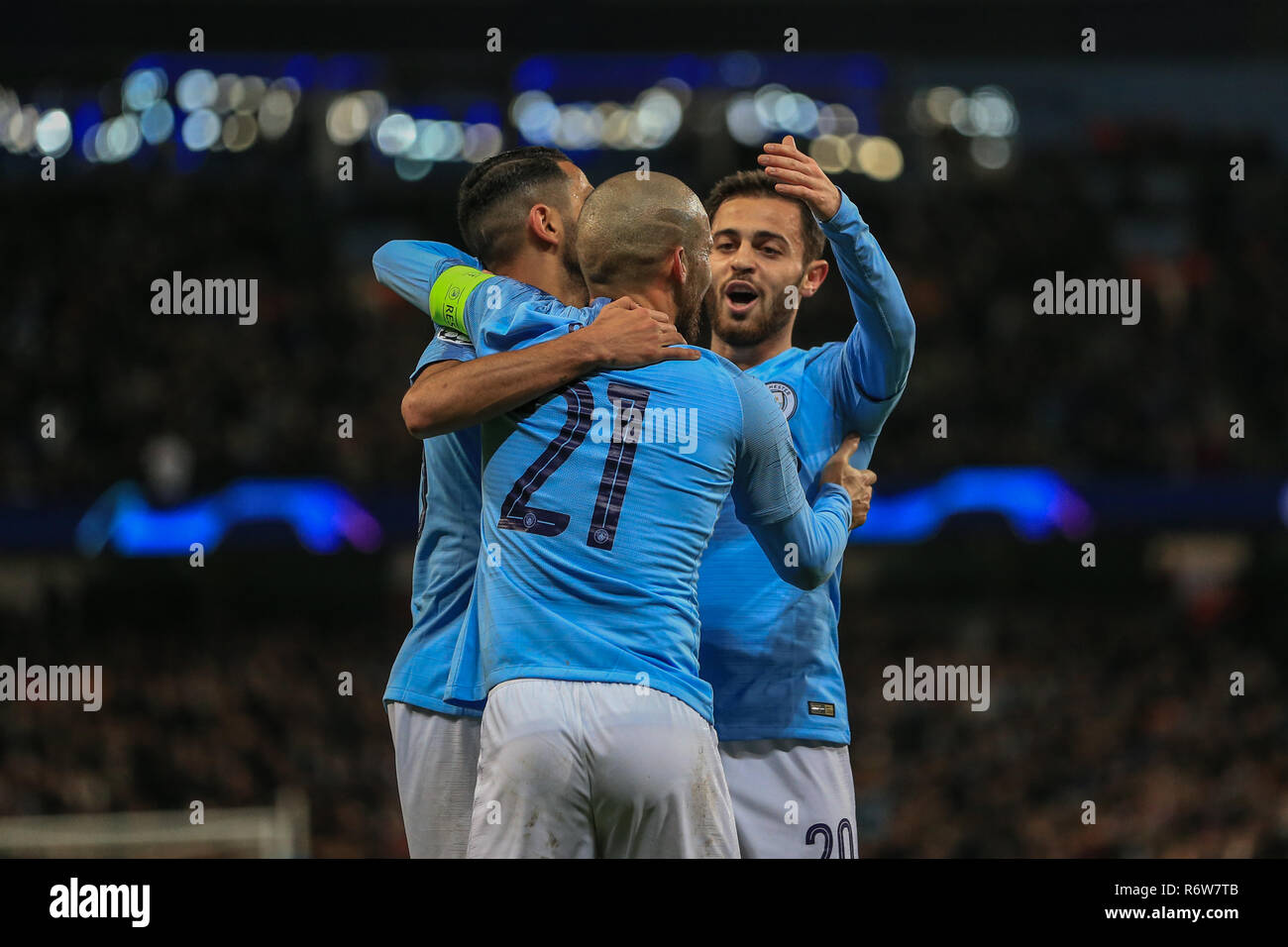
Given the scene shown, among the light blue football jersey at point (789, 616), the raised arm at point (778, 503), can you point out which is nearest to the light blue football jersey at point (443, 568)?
the raised arm at point (778, 503)

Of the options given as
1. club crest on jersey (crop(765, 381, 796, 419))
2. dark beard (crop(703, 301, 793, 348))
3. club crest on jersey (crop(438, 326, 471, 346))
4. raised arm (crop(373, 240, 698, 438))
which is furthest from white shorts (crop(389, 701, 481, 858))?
dark beard (crop(703, 301, 793, 348))

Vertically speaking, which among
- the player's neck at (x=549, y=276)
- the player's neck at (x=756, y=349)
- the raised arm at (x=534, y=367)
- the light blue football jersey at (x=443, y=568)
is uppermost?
the player's neck at (x=549, y=276)

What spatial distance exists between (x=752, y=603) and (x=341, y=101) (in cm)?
2924

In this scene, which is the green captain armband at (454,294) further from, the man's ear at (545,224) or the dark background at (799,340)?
the dark background at (799,340)

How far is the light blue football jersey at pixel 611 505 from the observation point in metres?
3.96

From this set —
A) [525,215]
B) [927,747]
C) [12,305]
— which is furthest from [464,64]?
[525,215]

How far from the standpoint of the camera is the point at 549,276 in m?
4.73

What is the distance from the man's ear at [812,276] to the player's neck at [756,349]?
0.48 ft

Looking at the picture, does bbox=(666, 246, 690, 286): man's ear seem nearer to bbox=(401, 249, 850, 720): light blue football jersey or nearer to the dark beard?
bbox=(401, 249, 850, 720): light blue football jersey

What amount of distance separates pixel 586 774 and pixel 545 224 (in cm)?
173

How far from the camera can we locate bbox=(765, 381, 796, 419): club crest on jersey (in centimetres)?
542

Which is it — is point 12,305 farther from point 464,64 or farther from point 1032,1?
point 1032,1

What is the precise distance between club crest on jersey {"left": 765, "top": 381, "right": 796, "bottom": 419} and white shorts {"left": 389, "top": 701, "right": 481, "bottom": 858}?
163 cm

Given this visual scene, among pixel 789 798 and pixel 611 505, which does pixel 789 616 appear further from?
pixel 611 505
